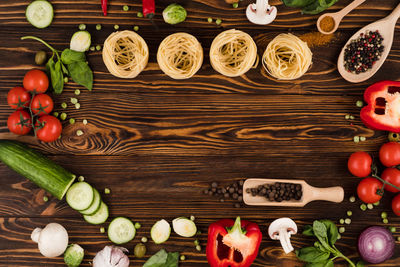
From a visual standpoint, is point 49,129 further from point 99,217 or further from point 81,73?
point 99,217

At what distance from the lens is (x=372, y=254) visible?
2.34 metres

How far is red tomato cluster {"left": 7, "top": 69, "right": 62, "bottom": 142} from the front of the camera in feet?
7.66

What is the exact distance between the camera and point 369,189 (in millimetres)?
2316

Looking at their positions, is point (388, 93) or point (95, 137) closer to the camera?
point (388, 93)

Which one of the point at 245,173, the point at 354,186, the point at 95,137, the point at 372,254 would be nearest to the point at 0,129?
the point at 95,137

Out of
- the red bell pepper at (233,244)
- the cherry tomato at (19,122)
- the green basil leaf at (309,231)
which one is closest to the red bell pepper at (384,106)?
the green basil leaf at (309,231)

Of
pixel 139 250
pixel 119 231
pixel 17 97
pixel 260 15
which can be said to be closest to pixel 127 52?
pixel 17 97

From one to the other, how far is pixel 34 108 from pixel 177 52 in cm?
95

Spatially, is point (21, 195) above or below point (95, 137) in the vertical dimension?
below

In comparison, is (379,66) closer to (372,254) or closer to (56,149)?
(372,254)

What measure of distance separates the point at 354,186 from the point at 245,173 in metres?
0.71

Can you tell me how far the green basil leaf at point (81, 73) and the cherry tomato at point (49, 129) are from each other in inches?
11.3

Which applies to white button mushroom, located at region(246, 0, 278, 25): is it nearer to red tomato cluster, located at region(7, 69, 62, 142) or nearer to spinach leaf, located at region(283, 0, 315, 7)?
spinach leaf, located at region(283, 0, 315, 7)

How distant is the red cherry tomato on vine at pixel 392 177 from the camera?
2.33 m
